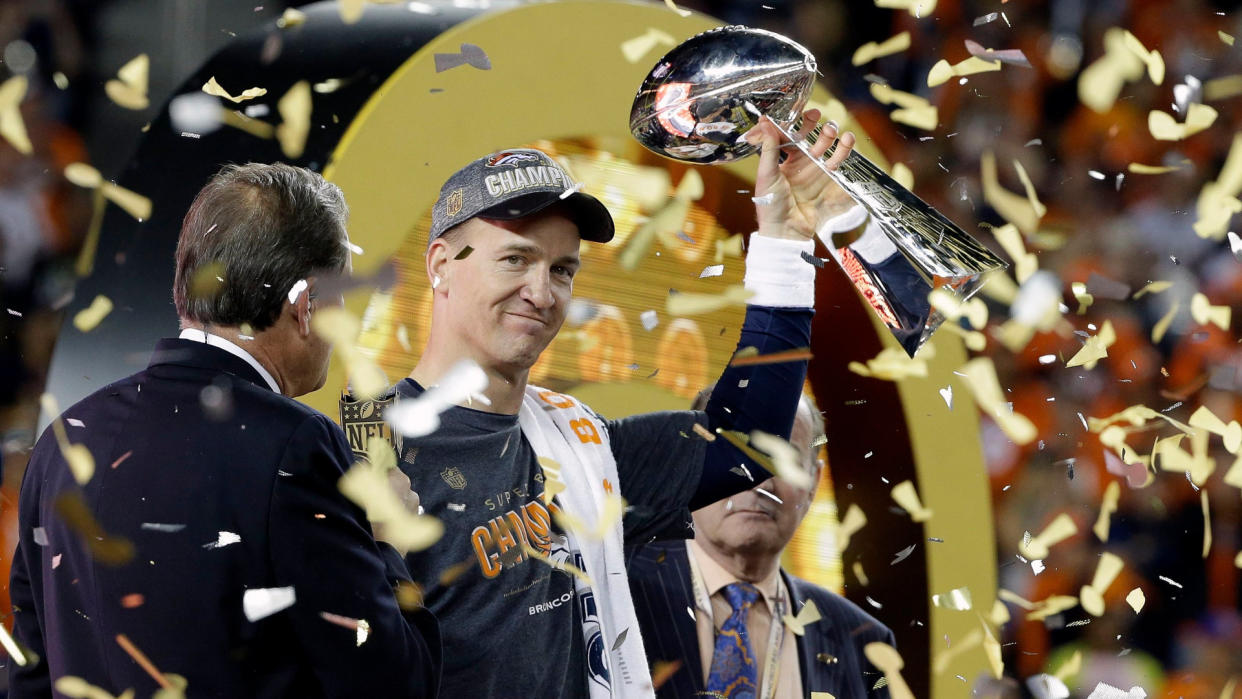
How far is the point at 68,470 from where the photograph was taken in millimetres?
1644

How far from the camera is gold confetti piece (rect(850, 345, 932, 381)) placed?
3.31m

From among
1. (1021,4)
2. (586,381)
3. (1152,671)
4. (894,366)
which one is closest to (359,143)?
(586,381)

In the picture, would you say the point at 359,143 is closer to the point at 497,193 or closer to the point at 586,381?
the point at 497,193

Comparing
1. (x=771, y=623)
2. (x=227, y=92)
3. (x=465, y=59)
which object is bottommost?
(x=771, y=623)

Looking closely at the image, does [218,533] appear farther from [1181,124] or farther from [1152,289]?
[1181,124]

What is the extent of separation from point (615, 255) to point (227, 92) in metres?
0.94

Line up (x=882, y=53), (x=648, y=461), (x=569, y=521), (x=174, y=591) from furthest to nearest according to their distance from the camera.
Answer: (x=882, y=53) → (x=648, y=461) → (x=569, y=521) → (x=174, y=591)

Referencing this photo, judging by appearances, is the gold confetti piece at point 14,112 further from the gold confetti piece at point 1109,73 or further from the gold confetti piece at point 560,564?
the gold confetti piece at point 1109,73

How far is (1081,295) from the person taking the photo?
14.6 feet

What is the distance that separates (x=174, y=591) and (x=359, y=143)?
1.23 metres

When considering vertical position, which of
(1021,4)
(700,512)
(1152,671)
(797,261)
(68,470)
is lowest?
(1152,671)

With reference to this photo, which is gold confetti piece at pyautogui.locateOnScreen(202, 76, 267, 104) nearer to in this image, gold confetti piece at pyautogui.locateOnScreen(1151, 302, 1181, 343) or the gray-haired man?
the gray-haired man

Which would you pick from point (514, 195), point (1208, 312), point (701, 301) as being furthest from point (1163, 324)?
point (514, 195)

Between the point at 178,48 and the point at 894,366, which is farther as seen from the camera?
the point at 894,366
